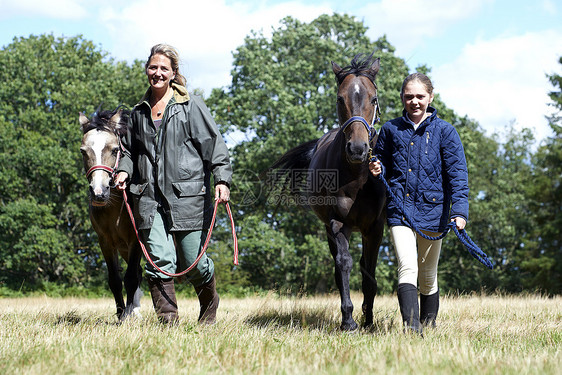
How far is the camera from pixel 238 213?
23.8 meters

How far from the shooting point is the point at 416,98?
4.36 m

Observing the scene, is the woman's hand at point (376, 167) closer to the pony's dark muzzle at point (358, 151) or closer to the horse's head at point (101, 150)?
the pony's dark muzzle at point (358, 151)

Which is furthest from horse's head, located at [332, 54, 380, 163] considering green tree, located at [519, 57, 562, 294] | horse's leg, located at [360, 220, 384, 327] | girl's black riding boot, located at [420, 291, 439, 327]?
green tree, located at [519, 57, 562, 294]

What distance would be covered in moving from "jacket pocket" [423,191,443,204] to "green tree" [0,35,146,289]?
1915cm

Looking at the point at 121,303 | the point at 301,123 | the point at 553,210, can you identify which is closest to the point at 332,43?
the point at 301,123

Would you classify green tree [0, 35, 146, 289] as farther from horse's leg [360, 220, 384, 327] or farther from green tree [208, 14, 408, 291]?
horse's leg [360, 220, 384, 327]

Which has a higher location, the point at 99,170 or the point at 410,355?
the point at 99,170

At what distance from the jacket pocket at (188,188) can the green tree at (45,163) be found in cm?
1798

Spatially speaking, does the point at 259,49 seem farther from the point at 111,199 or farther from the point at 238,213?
the point at 111,199

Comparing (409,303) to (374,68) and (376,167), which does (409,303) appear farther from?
(374,68)

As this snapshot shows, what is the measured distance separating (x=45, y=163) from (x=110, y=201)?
56.2 feet

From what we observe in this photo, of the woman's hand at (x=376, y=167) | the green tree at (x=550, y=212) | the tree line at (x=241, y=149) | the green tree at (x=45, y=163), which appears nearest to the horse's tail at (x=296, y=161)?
the woman's hand at (x=376, y=167)

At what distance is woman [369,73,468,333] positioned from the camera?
4.21m

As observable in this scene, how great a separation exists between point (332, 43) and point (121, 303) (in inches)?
784
